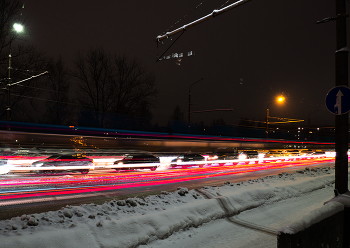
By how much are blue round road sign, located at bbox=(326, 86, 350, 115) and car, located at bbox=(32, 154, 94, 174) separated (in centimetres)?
1296

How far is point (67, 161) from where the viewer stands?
47.0 ft

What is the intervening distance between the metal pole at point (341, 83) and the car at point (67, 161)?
12.8 m

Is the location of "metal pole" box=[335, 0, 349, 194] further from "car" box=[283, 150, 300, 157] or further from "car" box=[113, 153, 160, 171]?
"car" box=[283, 150, 300, 157]

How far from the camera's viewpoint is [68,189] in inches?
410

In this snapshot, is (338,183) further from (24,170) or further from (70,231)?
(24,170)

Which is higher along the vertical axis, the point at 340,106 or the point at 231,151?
the point at 340,106

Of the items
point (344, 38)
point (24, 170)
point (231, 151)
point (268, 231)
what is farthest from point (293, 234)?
point (231, 151)

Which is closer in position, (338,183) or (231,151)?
(338,183)

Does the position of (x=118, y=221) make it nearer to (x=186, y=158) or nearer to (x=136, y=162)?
(x=136, y=162)

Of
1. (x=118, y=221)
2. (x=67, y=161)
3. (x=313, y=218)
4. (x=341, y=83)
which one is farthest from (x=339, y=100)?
(x=67, y=161)

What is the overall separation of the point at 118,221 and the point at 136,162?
1295 centimetres

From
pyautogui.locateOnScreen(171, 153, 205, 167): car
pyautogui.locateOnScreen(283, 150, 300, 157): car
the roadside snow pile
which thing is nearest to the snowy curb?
the roadside snow pile

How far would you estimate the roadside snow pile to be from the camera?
3.96 metres

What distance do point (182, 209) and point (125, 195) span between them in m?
4.10
